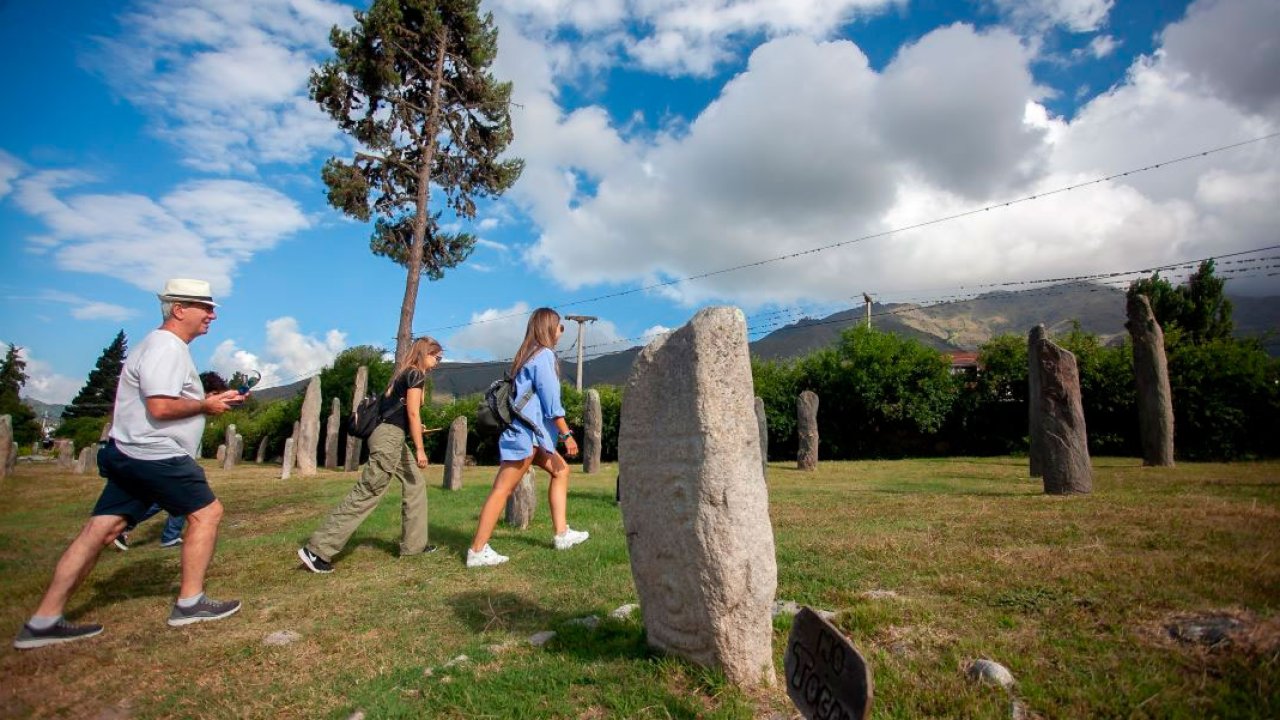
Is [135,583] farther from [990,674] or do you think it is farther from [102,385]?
[102,385]

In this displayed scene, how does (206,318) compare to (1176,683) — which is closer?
(1176,683)

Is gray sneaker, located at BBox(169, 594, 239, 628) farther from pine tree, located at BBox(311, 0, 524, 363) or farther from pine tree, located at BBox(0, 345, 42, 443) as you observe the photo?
pine tree, located at BBox(0, 345, 42, 443)

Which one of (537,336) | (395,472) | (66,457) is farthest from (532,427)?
(66,457)

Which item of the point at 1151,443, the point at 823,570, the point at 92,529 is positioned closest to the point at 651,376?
the point at 823,570

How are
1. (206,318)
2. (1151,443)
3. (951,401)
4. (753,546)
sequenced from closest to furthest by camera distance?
(753,546) < (206,318) < (1151,443) < (951,401)

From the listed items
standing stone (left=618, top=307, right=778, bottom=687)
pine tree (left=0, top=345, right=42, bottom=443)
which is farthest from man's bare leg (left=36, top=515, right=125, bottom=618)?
pine tree (left=0, top=345, right=42, bottom=443)

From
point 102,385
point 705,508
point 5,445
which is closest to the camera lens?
point 705,508

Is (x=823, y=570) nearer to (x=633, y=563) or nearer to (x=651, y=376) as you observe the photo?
(x=633, y=563)

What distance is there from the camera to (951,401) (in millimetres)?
22953

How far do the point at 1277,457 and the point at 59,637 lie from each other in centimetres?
2299

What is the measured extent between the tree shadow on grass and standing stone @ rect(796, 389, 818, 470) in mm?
14472

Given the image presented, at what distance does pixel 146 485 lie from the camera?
14.3 ft

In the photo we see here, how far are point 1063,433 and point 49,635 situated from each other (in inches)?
428

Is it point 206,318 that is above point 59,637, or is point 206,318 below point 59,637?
above
